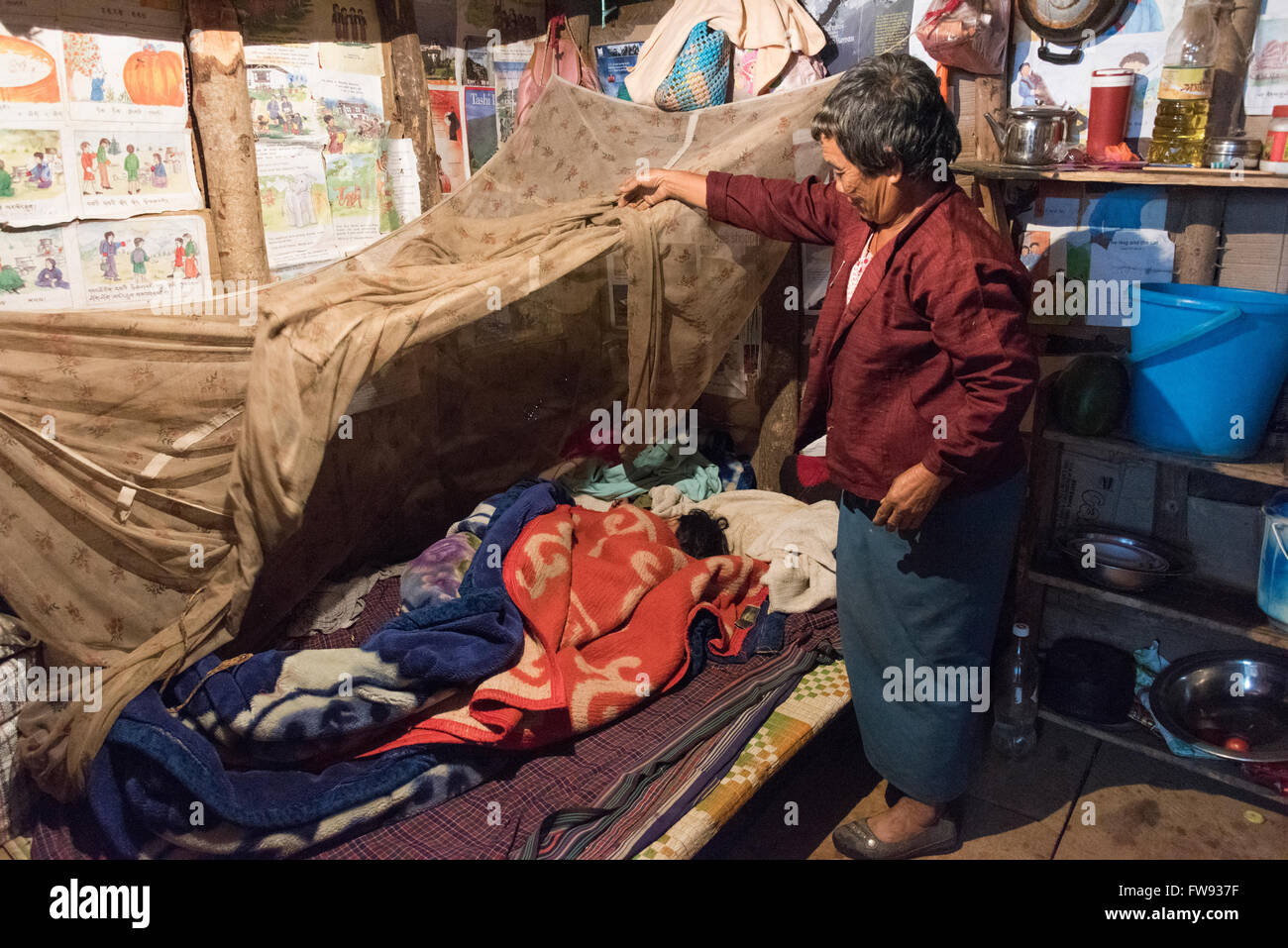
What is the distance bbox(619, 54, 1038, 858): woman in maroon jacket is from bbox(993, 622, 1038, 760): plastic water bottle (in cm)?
47

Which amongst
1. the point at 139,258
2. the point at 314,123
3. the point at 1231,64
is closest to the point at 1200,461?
the point at 1231,64

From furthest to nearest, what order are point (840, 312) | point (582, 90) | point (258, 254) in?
point (582, 90)
point (258, 254)
point (840, 312)

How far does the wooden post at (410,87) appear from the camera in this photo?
2.91 m

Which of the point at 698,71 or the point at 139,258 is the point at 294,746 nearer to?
the point at 139,258

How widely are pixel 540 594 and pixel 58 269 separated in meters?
1.53

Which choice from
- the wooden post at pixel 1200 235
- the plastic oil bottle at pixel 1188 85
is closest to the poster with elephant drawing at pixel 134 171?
the plastic oil bottle at pixel 1188 85

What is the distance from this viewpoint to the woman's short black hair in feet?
5.44

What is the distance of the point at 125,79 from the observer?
2381 mm

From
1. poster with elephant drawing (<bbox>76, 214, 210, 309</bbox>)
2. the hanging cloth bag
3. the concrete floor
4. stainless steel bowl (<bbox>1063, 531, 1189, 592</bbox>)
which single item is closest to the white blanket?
the concrete floor

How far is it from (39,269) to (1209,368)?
2.93 metres

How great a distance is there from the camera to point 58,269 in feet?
7.78

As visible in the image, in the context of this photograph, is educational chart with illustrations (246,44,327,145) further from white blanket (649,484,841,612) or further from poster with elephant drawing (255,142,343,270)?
white blanket (649,484,841,612)

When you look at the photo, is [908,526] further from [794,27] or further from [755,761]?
[794,27]
